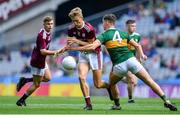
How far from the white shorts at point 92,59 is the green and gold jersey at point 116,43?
2.93ft

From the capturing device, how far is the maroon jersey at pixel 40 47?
17469mm

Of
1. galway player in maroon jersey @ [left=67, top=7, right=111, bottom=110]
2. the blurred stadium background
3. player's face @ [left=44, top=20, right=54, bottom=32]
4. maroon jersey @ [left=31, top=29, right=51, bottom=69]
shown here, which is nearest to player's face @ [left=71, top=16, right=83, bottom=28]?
galway player in maroon jersey @ [left=67, top=7, right=111, bottom=110]

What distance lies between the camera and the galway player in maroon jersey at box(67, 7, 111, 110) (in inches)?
646

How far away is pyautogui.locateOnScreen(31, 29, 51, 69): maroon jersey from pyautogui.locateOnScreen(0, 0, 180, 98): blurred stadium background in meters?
8.39

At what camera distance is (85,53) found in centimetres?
1698

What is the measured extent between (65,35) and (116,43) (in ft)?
58.9

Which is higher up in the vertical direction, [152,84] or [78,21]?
[78,21]

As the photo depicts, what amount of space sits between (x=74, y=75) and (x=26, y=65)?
3.20 m

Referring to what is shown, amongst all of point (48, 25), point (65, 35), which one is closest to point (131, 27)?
point (48, 25)

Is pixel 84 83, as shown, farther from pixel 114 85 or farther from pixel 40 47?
pixel 40 47

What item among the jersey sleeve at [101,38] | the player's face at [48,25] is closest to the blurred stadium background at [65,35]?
the player's face at [48,25]

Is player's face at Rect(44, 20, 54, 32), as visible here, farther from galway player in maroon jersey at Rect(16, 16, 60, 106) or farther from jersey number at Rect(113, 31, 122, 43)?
jersey number at Rect(113, 31, 122, 43)

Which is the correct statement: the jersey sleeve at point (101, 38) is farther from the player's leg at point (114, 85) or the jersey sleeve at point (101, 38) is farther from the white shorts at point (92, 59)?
the white shorts at point (92, 59)

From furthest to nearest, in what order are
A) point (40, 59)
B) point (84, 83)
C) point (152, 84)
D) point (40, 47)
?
point (40, 59) < point (40, 47) < point (84, 83) < point (152, 84)
